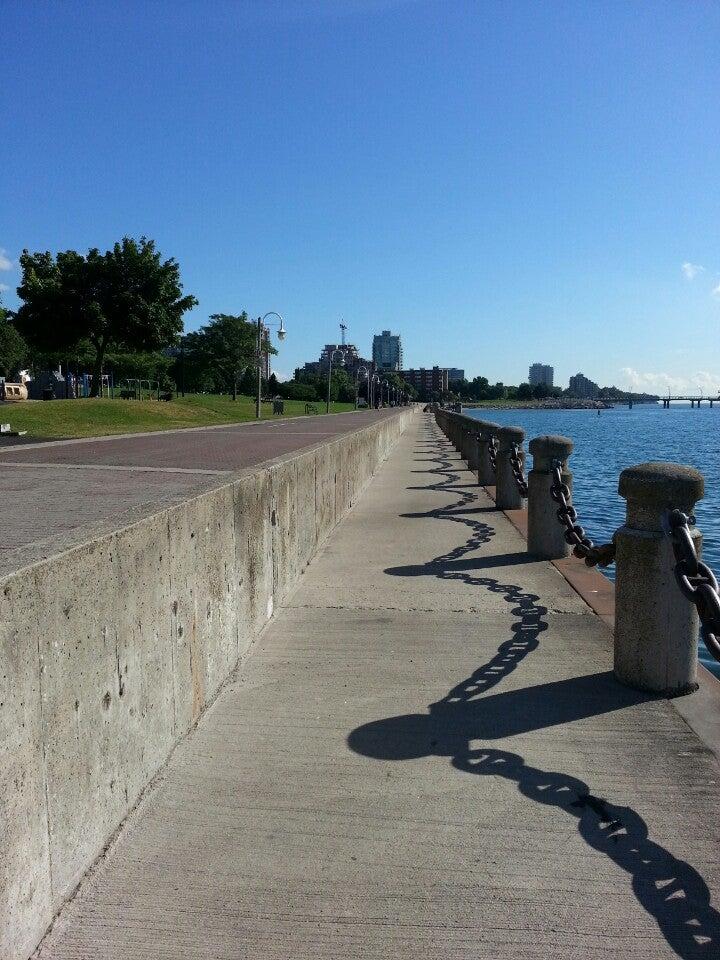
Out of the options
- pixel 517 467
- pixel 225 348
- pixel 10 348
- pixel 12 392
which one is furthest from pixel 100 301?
pixel 225 348

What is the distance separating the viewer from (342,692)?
14.5ft

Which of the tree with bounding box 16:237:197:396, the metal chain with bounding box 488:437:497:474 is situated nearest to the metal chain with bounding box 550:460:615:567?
the metal chain with bounding box 488:437:497:474

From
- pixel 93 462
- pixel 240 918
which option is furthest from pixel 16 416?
pixel 240 918

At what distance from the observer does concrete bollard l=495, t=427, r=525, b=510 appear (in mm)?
11297

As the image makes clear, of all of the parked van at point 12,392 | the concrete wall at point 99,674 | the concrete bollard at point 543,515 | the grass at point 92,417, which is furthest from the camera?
the parked van at point 12,392

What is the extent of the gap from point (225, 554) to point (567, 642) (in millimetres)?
2296

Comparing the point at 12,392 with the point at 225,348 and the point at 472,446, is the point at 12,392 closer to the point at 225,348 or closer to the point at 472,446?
the point at 472,446

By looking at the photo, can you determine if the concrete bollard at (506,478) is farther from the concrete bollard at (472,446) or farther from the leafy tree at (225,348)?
the leafy tree at (225,348)

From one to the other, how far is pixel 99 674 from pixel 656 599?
2.86m

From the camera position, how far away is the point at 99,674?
286cm

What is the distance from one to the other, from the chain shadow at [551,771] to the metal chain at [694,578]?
761mm

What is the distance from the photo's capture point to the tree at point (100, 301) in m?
46.5

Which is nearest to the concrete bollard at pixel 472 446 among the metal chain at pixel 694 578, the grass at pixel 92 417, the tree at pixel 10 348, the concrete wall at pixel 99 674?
the grass at pixel 92 417

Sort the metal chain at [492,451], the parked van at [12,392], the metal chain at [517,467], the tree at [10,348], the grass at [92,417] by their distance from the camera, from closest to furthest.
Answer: the metal chain at [517,467], the metal chain at [492,451], the grass at [92,417], the parked van at [12,392], the tree at [10,348]
